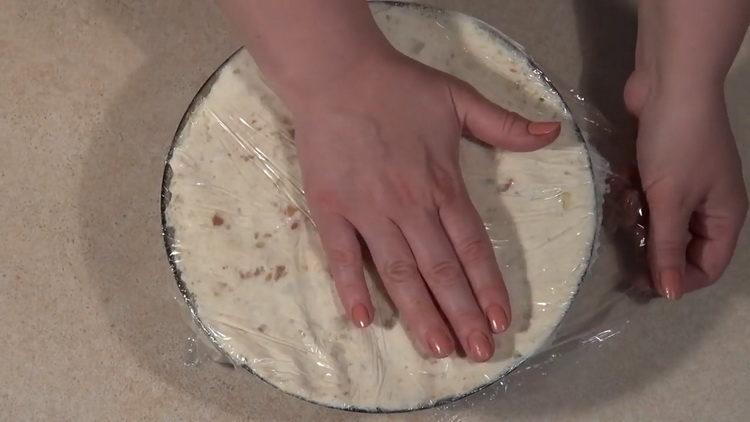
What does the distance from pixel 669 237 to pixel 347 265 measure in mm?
273

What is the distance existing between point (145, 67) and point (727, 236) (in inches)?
23.1

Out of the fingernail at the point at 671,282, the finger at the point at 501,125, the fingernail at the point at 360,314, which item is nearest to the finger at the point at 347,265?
the fingernail at the point at 360,314

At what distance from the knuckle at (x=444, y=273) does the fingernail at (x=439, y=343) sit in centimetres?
4

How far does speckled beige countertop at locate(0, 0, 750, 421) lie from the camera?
679 mm

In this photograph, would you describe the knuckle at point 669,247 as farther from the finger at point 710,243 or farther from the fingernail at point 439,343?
the fingernail at point 439,343

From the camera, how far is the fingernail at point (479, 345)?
0.51 m

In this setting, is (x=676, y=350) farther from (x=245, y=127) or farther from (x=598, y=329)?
(x=245, y=127)

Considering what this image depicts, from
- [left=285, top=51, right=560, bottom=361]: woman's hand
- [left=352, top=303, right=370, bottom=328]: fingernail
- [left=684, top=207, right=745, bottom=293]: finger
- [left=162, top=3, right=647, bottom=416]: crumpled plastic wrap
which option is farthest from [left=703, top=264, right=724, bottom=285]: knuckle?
[left=352, top=303, right=370, bottom=328]: fingernail

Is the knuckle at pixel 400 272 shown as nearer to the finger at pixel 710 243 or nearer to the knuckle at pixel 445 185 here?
the knuckle at pixel 445 185

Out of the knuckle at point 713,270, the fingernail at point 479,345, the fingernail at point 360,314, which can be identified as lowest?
the knuckle at point 713,270

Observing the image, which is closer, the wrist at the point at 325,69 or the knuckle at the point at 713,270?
the wrist at the point at 325,69

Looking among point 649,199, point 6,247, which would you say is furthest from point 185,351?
point 649,199

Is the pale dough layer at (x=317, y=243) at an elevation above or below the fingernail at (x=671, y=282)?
above

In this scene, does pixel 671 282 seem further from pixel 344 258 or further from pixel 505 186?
pixel 344 258
